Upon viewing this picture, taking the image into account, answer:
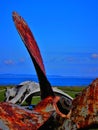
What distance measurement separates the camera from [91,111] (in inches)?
235

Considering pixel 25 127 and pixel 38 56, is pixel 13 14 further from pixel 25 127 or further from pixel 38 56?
pixel 25 127

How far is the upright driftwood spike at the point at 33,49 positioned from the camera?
7687 millimetres

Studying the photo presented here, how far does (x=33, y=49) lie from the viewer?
310 inches

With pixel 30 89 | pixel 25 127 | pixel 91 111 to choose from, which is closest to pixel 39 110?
pixel 25 127

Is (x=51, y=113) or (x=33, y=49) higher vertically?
(x=33, y=49)

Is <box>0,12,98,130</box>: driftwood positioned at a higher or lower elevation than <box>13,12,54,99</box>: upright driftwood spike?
lower

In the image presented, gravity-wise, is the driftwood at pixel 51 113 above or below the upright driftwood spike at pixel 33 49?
below

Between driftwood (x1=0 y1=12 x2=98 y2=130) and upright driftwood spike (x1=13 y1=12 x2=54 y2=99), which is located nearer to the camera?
driftwood (x1=0 y1=12 x2=98 y2=130)

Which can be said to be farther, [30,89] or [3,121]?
[30,89]

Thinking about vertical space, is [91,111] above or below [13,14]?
below

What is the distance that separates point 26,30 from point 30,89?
12.2m

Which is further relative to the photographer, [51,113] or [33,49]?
[33,49]

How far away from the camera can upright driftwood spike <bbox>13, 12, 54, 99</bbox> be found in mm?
7687

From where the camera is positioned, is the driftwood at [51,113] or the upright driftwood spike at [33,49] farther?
the upright driftwood spike at [33,49]
